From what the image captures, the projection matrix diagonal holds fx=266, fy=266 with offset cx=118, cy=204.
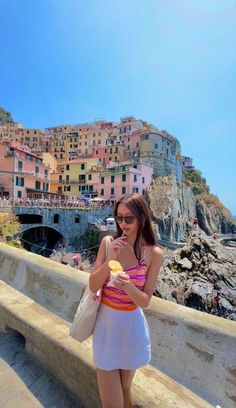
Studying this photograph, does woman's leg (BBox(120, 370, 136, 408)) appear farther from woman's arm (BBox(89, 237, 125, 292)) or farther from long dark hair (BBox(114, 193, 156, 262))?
long dark hair (BBox(114, 193, 156, 262))

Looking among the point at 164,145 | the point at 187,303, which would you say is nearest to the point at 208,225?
the point at 164,145

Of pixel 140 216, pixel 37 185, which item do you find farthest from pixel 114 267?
pixel 37 185

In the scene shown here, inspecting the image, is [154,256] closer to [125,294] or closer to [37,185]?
[125,294]

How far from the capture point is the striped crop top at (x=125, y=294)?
5.38ft

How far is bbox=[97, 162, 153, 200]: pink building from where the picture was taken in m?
45.5

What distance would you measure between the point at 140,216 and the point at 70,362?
1288 mm

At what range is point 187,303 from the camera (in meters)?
13.2

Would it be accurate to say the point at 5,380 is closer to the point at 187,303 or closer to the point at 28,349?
the point at 28,349

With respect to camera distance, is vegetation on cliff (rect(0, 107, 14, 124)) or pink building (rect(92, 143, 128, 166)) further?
vegetation on cliff (rect(0, 107, 14, 124))

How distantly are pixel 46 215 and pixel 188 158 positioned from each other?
251 feet

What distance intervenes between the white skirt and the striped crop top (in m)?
0.03

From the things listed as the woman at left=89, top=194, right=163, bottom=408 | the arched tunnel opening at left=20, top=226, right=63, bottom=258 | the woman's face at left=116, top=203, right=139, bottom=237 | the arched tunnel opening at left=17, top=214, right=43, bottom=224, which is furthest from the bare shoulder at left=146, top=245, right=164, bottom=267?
the arched tunnel opening at left=20, top=226, right=63, bottom=258

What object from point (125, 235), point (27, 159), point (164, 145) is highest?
point (164, 145)

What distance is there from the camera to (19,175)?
36.8 meters
